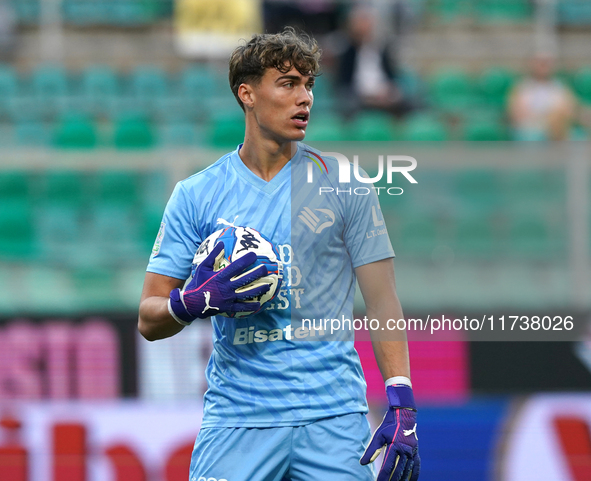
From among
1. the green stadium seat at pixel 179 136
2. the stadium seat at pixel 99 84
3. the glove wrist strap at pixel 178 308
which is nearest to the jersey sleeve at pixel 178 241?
the glove wrist strap at pixel 178 308

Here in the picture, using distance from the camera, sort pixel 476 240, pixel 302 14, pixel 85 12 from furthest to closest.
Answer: pixel 85 12, pixel 302 14, pixel 476 240

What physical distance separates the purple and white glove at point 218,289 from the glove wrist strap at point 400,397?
1.86 feet

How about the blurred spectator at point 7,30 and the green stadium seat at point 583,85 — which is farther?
the blurred spectator at point 7,30

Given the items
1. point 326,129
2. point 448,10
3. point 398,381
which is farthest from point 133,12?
point 398,381

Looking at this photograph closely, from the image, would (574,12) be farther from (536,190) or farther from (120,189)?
(120,189)

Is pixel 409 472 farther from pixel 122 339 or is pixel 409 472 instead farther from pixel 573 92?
pixel 573 92

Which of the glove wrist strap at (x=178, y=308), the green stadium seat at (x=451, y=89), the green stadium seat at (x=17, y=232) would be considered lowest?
the glove wrist strap at (x=178, y=308)

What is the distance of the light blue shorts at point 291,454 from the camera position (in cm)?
290

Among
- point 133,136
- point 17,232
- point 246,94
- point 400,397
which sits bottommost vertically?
point 400,397

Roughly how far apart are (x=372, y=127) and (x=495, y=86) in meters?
2.73

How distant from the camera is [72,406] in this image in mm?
5656

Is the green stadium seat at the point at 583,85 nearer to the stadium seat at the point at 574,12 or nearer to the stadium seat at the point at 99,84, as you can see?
the stadium seat at the point at 574,12

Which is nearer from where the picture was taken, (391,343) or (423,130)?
(391,343)

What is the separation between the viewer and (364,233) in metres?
3.07
